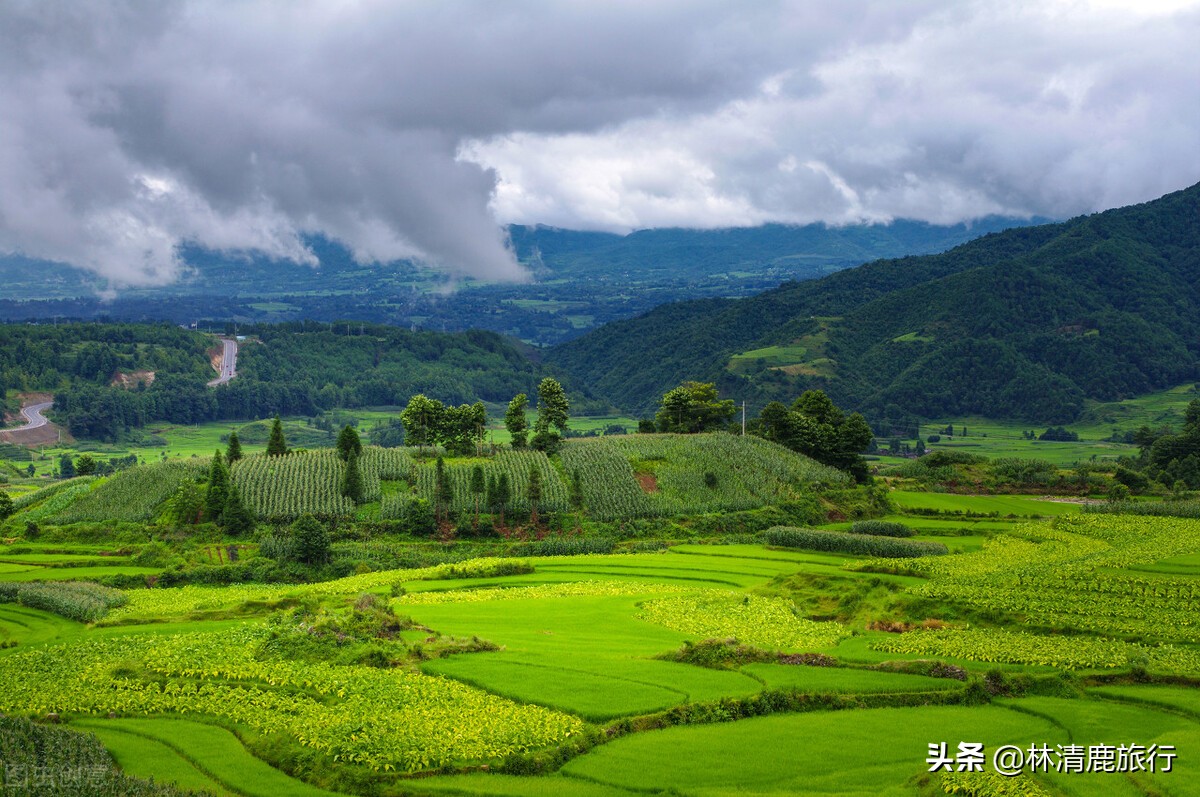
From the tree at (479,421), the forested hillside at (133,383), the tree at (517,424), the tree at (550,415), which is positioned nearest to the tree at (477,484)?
the tree at (479,421)

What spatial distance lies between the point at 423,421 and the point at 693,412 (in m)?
27.8

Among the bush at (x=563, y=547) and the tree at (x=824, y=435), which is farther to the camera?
the tree at (x=824, y=435)

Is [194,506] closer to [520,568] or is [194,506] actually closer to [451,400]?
[520,568]

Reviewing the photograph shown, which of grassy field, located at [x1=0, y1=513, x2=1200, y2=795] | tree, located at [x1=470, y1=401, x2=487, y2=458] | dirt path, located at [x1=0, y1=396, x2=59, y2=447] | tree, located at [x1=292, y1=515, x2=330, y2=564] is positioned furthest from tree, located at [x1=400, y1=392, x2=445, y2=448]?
dirt path, located at [x1=0, y1=396, x2=59, y2=447]

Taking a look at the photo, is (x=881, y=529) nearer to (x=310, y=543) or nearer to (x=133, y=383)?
(x=310, y=543)

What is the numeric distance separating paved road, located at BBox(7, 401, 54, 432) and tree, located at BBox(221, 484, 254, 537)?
102242mm

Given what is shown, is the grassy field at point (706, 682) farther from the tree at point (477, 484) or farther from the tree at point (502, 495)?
the tree at point (502, 495)

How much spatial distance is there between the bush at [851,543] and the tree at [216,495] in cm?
4029

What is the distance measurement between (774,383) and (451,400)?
66578mm

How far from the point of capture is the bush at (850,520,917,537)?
67.1m

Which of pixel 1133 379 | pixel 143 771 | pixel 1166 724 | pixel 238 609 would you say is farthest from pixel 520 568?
pixel 1133 379

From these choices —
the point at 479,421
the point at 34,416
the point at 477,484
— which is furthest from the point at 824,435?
the point at 34,416

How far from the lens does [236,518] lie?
6875cm

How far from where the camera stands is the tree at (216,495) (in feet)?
232
